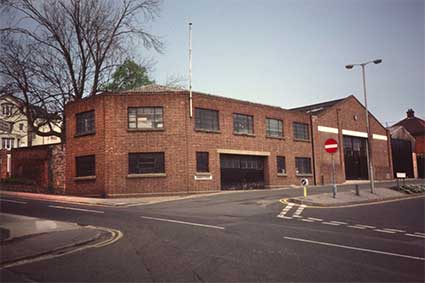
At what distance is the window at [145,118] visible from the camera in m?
25.6

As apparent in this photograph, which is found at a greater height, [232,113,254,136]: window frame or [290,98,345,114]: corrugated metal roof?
[290,98,345,114]: corrugated metal roof

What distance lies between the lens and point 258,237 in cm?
952

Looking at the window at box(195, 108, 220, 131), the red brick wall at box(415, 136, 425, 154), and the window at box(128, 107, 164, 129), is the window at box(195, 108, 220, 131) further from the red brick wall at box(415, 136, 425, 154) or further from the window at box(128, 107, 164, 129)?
the red brick wall at box(415, 136, 425, 154)

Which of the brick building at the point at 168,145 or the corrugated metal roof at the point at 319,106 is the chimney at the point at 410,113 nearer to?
the corrugated metal roof at the point at 319,106

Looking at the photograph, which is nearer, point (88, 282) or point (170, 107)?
point (88, 282)

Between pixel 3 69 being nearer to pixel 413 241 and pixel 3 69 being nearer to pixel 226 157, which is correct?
pixel 226 157

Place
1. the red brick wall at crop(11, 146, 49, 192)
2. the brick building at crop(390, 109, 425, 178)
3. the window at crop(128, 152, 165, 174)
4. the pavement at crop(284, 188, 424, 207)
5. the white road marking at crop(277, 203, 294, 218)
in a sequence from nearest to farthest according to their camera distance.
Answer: the white road marking at crop(277, 203, 294, 218) < the pavement at crop(284, 188, 424, 207) < the window at crop(128, 152, 165, 174) < the red brick wall at crop(11, 146, 49, 192) < the brick building at crop(390, 109, 425, 178)

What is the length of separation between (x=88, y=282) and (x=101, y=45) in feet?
109

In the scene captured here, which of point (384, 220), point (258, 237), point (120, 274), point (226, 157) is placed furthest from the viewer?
point (226, 157)

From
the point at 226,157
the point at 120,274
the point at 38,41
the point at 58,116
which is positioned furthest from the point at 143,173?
the point at 120,274

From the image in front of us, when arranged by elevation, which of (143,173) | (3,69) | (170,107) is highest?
(3,69)

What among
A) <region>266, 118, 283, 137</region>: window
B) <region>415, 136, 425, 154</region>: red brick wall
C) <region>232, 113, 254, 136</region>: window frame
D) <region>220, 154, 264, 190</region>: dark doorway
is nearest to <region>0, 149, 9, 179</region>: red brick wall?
<region>220, 154, 264, 190</region>: dark doorway

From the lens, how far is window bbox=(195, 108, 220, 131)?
27.3 m

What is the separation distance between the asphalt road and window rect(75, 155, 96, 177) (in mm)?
12649
